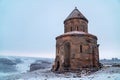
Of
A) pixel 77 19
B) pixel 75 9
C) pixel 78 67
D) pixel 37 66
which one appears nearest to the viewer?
pixel 78 67

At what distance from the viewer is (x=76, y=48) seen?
814 inches

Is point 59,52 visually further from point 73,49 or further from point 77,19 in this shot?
point 77,19

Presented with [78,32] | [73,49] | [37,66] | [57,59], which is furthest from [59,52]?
[37,66]

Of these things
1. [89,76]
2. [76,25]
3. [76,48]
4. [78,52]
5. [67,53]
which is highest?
[76,25]

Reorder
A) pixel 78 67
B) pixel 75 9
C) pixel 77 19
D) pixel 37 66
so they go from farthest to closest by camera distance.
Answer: pixel 37 66 → pixel 75 9 → pixel 77 19 → pixel 78 67

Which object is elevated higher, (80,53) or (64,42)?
(64,42)

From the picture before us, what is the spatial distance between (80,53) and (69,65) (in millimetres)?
2229

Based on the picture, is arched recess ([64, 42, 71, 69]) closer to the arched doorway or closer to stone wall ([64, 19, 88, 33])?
the arched doorway

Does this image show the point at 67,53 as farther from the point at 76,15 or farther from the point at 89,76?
the point at 89,76

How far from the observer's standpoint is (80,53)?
67.5 ft

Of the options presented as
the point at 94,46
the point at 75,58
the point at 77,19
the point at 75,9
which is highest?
the point at 75,9

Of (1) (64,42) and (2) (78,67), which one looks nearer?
(2) (78,67)

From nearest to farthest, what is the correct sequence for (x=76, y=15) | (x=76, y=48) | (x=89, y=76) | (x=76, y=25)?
(x=89, y=76) → (x=76, y=48) → (x=76, y=25) → (x=76, y=15)

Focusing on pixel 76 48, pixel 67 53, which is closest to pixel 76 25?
pixel 76 48
